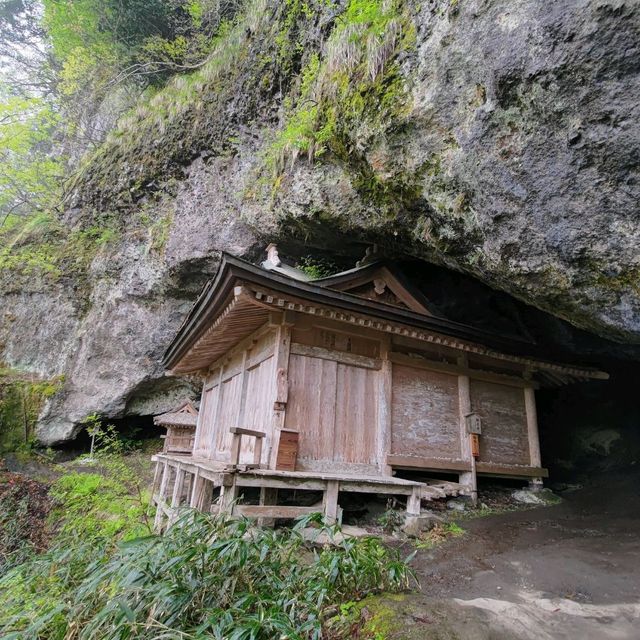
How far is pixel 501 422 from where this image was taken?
960 centimetres

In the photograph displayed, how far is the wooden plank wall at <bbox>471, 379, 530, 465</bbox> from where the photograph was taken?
365 inches

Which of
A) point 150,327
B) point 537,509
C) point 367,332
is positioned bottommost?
point 537,509

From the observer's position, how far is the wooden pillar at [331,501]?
21.1ft

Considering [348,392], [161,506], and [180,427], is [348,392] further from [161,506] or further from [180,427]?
[180,427]

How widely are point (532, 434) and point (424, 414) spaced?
3219 mm

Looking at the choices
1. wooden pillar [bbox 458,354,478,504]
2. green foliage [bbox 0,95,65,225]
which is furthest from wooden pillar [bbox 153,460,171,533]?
green foliage [bbox 0,95,65,225]

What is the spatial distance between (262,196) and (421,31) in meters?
5.53

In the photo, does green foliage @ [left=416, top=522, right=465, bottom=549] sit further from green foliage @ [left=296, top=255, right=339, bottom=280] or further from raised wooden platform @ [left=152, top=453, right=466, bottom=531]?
green foliage @ [left=296, top=255, right=339, bottom=280]

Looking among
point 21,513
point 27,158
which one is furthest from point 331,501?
point 27,158

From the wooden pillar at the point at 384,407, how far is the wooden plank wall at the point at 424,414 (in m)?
0.16

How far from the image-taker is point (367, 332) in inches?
328

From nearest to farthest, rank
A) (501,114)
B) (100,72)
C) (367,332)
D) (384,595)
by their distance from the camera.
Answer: (384,595), (501,114), (367,332), (100,72)

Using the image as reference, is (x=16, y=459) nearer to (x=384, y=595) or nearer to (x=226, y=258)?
(x=226, y=258)

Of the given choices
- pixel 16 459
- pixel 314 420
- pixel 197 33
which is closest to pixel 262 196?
pixel 314 420
